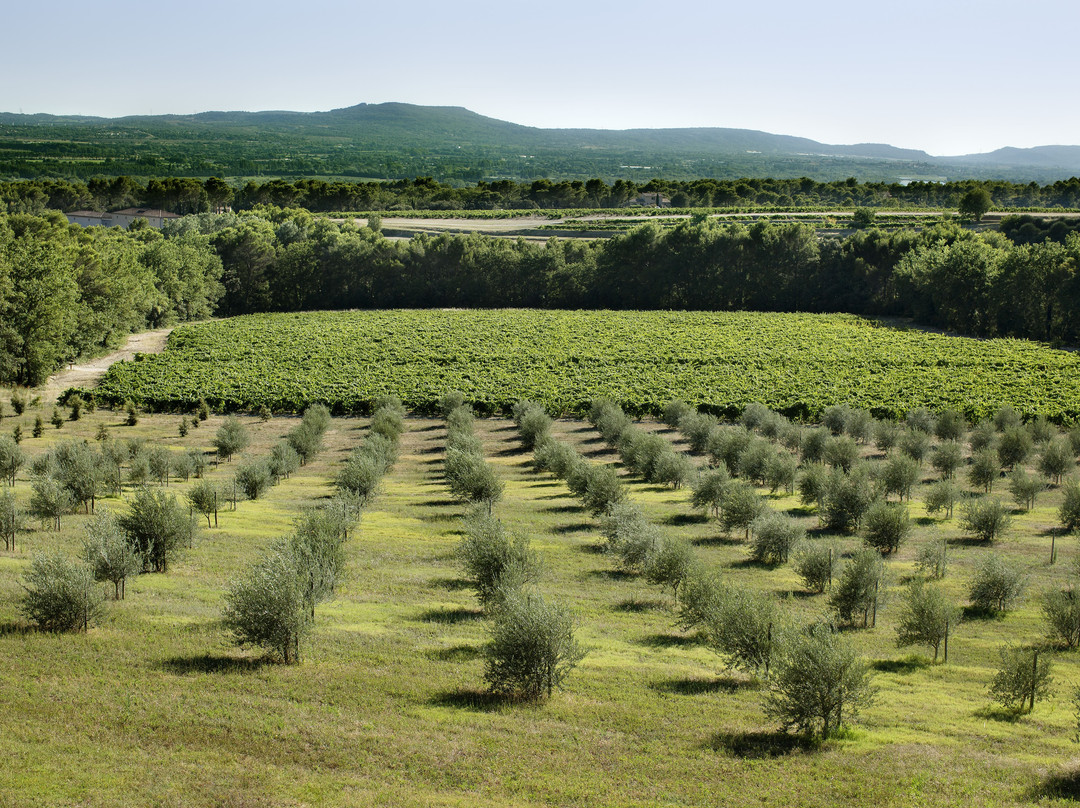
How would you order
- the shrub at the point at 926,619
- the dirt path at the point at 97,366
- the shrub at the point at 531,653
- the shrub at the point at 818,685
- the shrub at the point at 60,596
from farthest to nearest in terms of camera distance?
the dirt path at the point at 97,366, the shrub at the point at 926,619, the shrub at the point at 60,596, the shrub at the point at 531,653, the shrub at the point at 818,685

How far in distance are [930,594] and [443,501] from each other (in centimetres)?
2135

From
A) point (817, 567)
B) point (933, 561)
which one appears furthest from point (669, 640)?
point (933, 561)

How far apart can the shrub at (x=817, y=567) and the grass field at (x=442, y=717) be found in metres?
1.07

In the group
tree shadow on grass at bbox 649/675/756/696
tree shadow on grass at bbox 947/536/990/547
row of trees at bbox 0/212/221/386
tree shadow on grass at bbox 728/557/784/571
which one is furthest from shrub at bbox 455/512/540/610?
row of trees at bbox 0/212/221/386

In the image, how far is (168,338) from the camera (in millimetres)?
82188

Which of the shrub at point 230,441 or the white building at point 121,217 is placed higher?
the white building at point 121,217

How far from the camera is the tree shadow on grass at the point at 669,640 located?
910 inches

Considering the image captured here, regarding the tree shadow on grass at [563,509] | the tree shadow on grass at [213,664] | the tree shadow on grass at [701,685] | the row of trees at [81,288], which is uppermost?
the row of trees at [81,288]

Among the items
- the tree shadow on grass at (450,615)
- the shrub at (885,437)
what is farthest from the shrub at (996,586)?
the shrub at (885,437)

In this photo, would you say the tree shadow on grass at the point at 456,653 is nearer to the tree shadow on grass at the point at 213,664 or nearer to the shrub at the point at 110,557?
the tree shadow on grass at the point at 213,664

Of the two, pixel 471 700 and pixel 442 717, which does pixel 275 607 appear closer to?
pixel 442 717

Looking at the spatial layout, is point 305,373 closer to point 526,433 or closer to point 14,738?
point 526,433

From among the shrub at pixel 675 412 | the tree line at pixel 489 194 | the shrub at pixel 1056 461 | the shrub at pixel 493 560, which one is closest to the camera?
the shrub at pixel 493 560

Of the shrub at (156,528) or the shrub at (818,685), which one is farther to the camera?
the shrub at (156,528)
